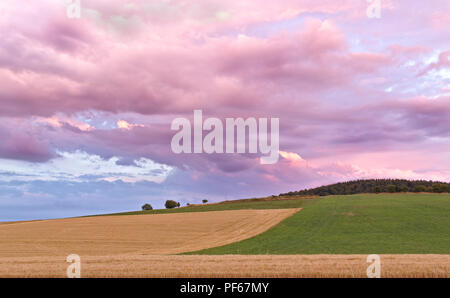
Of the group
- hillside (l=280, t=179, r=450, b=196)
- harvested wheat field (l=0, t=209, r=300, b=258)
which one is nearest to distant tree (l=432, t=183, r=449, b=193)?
hillside (l=280, t=179, r=450, b=196)

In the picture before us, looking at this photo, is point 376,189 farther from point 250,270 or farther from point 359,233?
point 250,270

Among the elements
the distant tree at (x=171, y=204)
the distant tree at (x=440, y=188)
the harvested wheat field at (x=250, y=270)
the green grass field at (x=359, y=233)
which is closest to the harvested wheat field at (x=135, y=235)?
the green grass field at (x=359, y=233)

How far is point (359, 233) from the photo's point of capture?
43.2 m

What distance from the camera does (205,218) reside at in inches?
2363

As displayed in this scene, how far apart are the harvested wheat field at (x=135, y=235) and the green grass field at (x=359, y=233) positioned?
369 centimetres

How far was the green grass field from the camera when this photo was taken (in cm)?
3381

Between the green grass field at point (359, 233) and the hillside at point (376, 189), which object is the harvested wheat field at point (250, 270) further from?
the hillside at point (376, 189)

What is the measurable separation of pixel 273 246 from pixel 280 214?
26321 mm

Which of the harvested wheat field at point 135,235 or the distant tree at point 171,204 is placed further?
the distant tree at point 171,204

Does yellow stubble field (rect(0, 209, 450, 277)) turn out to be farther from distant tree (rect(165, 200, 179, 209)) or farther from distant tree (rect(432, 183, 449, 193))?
distant tree (rect(432, 183, 449, 193))

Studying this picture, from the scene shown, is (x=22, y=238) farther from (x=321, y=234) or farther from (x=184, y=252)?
(x=321, y=234)

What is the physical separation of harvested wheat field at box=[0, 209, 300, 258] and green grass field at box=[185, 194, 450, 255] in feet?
12.1

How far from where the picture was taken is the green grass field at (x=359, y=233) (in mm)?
33812
